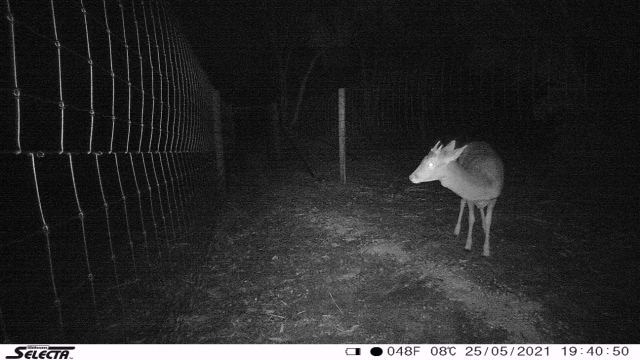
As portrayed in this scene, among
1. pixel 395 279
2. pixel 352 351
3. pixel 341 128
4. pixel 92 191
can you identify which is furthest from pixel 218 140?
pixel 352 351

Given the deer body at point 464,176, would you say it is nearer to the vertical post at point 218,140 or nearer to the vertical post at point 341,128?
the vertical post at point 341,128

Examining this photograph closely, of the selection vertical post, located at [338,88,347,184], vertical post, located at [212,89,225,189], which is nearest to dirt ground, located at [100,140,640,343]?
vertical post, located at [212,89,225,189]

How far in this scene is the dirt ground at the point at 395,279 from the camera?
8.09 ft

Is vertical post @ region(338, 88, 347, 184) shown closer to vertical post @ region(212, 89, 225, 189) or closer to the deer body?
vertical post @ region(212, 89, 225, 189)

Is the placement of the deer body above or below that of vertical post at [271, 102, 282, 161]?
below

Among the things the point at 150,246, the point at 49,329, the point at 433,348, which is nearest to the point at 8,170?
the point at 150,246

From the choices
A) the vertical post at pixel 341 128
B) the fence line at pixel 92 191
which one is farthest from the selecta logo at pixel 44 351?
the vertical post at pixel 341 128

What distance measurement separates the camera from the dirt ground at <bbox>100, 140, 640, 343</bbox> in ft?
8.09

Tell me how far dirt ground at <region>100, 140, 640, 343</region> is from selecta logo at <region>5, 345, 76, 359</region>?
50 centimetres

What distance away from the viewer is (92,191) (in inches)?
268

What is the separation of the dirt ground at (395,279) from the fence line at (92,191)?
1.43ft

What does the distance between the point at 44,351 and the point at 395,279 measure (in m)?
2.48

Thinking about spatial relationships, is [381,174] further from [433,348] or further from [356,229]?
[433,348]

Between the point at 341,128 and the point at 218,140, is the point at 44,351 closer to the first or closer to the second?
the point at 218,140
